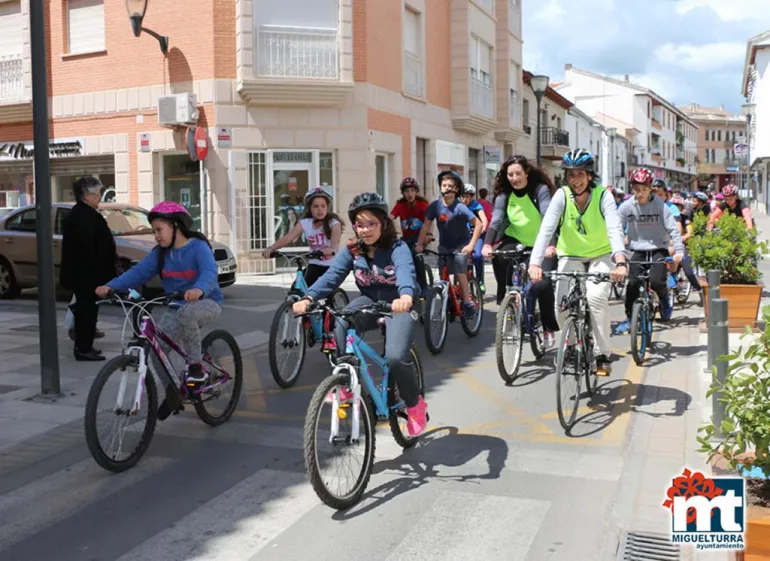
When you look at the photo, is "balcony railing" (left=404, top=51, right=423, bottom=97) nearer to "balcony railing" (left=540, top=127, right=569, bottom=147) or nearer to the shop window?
the shop window

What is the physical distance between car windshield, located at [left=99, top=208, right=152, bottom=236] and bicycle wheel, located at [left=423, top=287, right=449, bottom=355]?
635 cm

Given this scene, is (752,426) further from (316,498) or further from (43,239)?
(43,239)

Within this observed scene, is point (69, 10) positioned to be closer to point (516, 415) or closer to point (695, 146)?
point (516, 415)

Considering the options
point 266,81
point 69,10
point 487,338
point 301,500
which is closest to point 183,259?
point 301,500

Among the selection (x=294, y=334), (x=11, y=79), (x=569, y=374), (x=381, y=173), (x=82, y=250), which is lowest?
(x=569, y=374)

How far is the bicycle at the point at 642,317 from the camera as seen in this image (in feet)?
25.8

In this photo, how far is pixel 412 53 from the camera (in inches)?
901

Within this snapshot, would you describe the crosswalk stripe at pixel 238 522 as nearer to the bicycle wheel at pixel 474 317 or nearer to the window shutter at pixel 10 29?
the bicycle wheel at pixel 474 317

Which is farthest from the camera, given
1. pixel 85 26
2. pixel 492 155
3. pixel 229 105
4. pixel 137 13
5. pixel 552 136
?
pixel 552 136

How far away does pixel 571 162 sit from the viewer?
6527mm

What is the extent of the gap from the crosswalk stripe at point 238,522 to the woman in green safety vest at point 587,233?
277 cm

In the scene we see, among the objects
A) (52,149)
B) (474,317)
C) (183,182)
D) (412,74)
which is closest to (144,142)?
(183,182)

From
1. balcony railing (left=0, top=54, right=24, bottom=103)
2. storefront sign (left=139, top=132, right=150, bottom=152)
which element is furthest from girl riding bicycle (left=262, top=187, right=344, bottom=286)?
balcony railing (left=0, top=54, right=24, bottom=103)

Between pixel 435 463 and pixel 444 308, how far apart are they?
12.3ft
